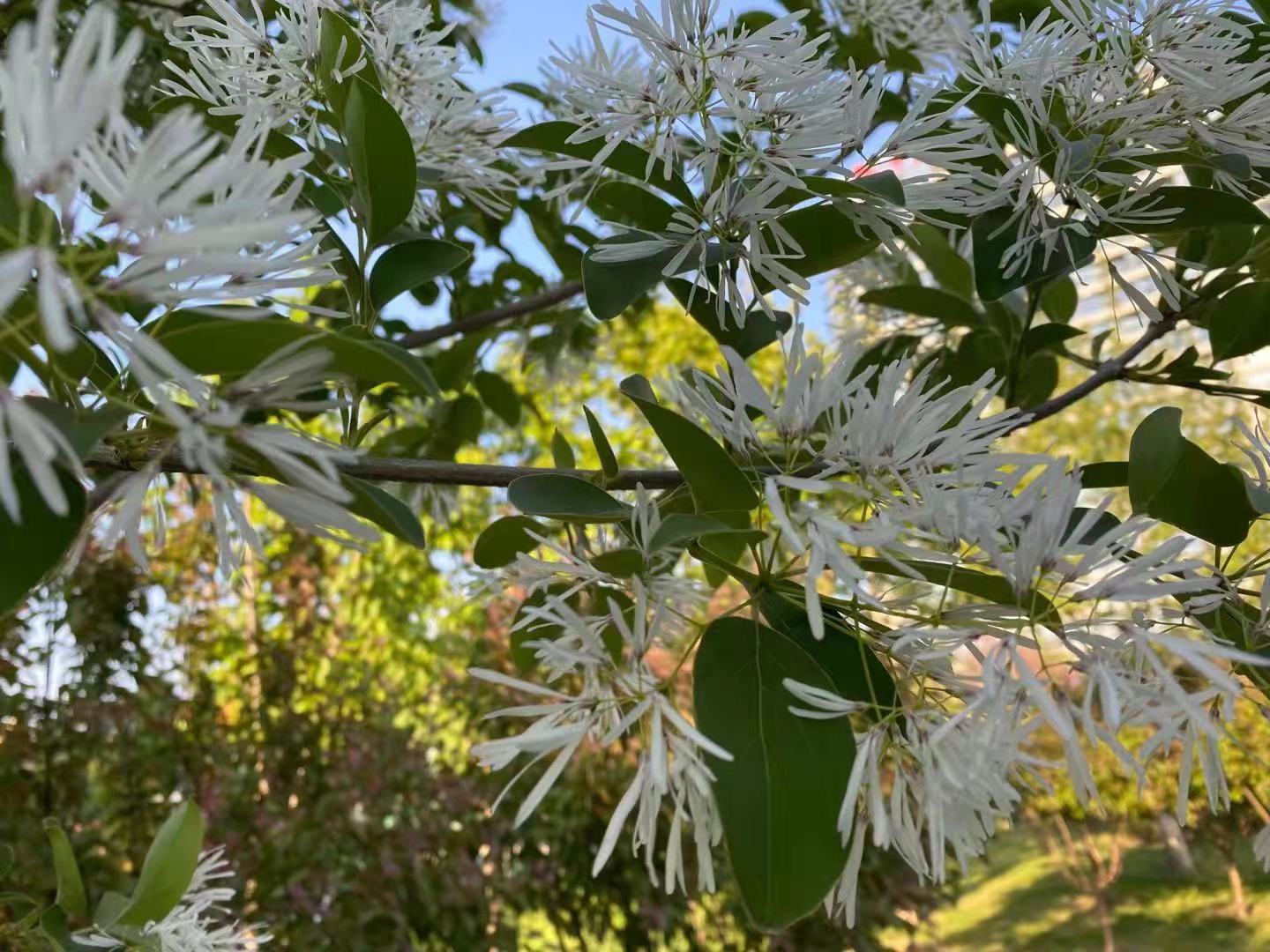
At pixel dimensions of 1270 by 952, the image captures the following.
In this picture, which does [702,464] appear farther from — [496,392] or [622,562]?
[496,392]

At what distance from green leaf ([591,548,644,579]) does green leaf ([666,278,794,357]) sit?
0.15 metres

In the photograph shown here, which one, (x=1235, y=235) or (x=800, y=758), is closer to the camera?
(x=800, y=758)

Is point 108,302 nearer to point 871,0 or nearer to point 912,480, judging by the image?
point 912,480

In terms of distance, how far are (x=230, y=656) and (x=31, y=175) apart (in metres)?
2.98

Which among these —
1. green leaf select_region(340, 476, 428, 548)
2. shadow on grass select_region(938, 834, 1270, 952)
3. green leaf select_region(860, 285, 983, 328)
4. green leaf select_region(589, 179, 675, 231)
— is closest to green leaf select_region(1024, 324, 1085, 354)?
green leaf select_region(860, 285, 983, 328)

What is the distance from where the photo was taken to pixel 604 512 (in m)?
0.37

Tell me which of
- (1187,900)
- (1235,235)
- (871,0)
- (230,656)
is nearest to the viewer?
(1235,235)

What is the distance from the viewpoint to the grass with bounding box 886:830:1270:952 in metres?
3.82

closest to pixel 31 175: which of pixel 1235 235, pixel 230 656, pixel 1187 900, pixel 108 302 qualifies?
pixel 108 302

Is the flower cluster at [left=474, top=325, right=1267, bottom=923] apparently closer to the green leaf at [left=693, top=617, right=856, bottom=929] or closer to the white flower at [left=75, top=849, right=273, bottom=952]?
the green leaf at [left=693, top=617, right=856, bottom=929]

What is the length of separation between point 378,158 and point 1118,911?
4849 millimetres

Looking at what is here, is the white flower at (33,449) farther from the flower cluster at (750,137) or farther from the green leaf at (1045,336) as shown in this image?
the green leaf at (1045,336)

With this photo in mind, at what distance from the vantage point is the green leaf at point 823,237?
470 mm

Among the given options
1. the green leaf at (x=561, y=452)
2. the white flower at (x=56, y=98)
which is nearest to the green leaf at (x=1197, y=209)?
the green leaf at (x=561, y=452)
